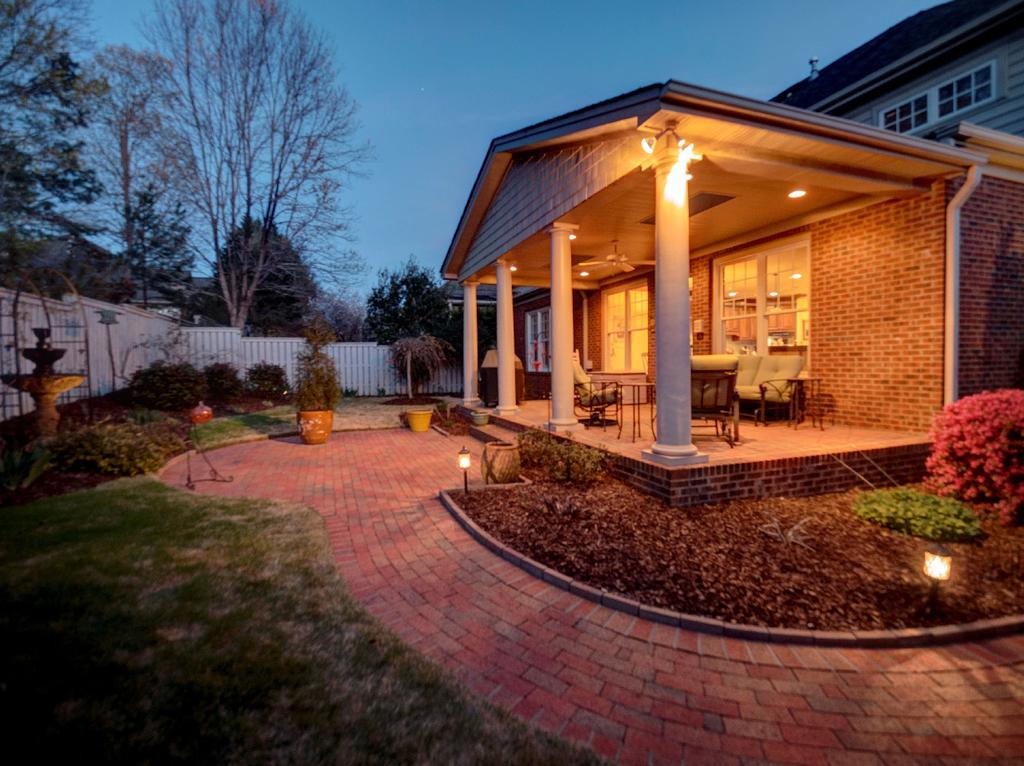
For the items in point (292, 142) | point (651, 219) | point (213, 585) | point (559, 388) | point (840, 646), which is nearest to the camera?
point (840, 646)

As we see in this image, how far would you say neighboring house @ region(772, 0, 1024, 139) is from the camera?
7.88 metres

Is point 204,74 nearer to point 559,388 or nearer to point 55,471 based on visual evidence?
point 55,471

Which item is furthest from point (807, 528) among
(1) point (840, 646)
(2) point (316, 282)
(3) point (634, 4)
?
(3) point (634, 4)

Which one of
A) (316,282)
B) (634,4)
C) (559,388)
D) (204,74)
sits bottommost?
(559,388)

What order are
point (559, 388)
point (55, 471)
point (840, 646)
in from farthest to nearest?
Answer: point (559, 388)
point (55, 471)
point (840, 646)

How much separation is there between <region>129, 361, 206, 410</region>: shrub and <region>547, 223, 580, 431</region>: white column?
8557mm

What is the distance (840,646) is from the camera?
2.35 m

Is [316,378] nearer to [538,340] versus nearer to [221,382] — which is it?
[221,382]

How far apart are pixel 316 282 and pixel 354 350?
14.5 feet

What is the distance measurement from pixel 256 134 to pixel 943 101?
60.8 ft

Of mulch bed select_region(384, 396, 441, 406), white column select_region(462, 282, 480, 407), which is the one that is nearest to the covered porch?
white column select_region(462, 282, 480, 407)

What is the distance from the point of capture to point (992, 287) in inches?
222

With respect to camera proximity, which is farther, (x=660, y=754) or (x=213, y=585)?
(x=213, y=585)

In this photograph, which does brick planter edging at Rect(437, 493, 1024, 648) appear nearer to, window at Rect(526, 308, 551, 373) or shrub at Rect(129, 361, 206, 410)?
window at Rect(526, 308, 551, 373)
